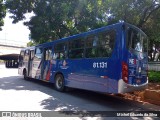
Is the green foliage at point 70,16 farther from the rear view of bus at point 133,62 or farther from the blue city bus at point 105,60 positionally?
the rear view of bus at point 133,62

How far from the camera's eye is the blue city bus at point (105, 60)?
7559 mm

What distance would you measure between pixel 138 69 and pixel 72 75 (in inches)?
129

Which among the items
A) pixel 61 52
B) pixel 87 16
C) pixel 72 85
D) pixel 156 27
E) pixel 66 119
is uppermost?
pixel 87 16

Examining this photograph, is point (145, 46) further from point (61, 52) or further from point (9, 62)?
point (9, 62)

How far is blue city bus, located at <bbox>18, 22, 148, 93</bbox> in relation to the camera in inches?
298

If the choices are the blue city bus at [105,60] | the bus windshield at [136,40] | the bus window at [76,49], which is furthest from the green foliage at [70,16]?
the bus windshield at [136,40]

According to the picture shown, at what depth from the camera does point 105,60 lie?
8047mm

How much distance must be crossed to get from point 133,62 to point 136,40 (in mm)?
995

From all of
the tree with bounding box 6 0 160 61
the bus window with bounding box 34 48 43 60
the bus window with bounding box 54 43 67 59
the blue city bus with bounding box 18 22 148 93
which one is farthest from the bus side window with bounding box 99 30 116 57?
the tree with bounding box 6 0 160 61

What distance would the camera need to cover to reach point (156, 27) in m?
16.5

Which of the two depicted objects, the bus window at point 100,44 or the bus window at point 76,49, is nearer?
the bus window at point 100,44

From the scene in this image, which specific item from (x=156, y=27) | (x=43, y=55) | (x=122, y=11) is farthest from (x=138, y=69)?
(x=156, y=27)

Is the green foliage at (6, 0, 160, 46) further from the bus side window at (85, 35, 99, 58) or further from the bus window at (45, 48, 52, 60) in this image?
the bus side window at (85, 35, 99, 58)

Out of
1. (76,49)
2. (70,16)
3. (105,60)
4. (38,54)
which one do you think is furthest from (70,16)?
(105,60)
